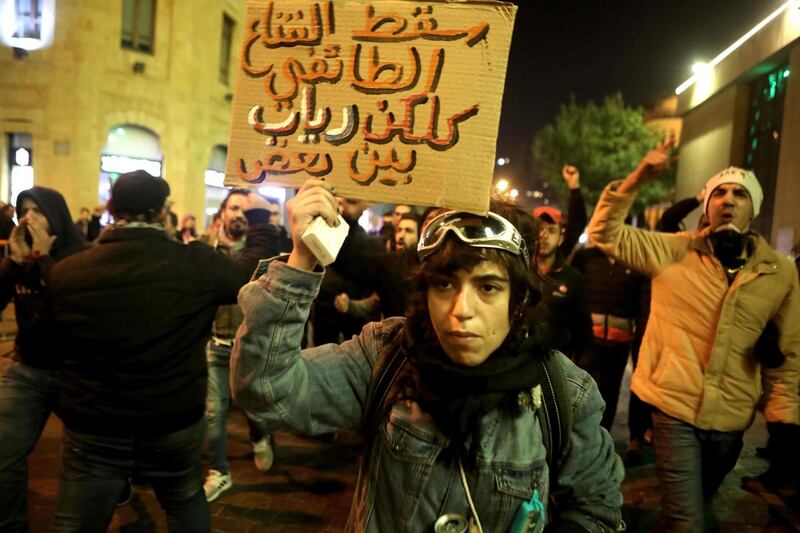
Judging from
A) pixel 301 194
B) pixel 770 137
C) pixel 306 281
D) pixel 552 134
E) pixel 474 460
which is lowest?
pixel 474 460

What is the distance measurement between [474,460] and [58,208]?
300 centimetres

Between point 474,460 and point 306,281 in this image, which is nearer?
point 306,281

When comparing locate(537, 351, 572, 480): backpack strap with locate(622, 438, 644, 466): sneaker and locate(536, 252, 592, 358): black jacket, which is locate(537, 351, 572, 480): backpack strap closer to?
locate(536, 252, 592, 358): black jacket

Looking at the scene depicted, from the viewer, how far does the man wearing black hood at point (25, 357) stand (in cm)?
313

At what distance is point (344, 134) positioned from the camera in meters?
1.80

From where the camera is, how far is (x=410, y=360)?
1776mm

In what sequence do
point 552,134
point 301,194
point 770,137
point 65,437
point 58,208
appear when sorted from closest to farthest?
point 301,194 → point 65,437 → point 58,208 → point 770,137 → point 552,134

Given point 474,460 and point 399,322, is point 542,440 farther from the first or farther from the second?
point 399,322

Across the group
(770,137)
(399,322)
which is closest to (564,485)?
(399,322)

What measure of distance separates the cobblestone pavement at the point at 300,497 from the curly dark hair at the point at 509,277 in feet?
9.72

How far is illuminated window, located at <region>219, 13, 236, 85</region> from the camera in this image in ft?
79.3

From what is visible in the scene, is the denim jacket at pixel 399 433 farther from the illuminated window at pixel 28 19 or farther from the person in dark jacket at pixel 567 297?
the illuminated window at pixel 28 19

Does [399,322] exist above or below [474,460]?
above

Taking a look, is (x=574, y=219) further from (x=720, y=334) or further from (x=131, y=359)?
(x=131, y=359)
